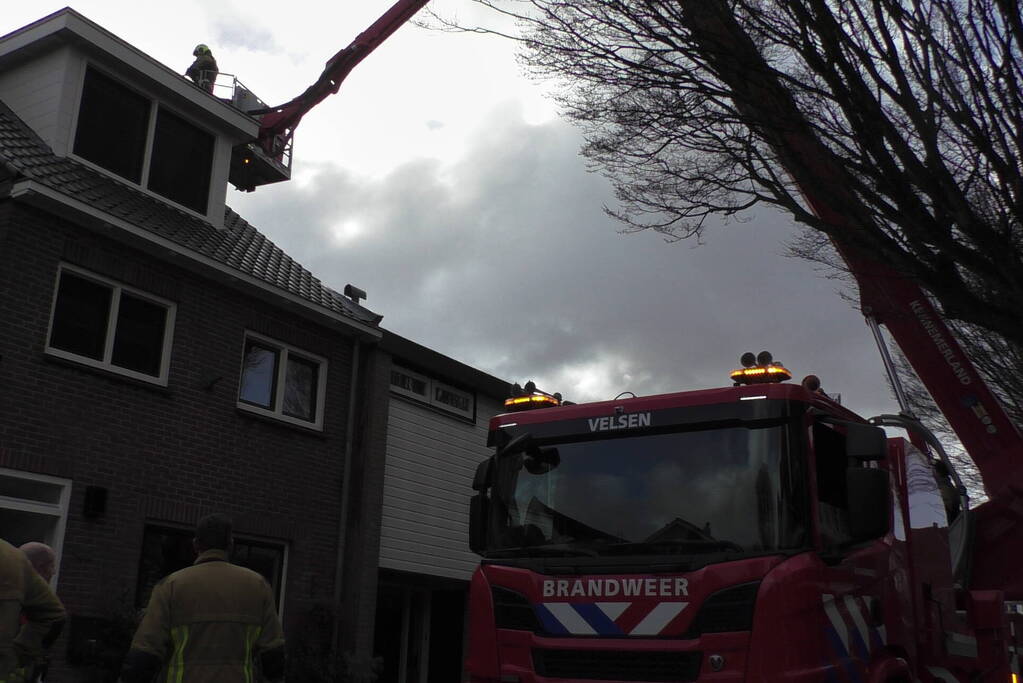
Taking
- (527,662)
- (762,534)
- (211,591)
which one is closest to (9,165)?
(211,591)

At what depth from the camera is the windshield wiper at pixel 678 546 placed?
5.70 meters

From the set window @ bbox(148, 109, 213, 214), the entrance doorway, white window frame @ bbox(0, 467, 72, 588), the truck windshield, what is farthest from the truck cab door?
the entrance doorway

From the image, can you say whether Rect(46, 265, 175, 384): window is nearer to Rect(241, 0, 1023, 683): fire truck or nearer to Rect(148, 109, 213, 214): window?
Rect(148, 109, 213, 214): window

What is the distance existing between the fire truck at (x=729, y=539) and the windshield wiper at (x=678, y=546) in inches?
0.4

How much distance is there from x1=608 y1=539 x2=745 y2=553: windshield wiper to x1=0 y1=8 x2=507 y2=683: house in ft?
19.3

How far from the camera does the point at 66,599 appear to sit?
10117 mm

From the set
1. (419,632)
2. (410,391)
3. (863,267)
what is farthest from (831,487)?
(419,632)

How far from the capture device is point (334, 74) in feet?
86.1

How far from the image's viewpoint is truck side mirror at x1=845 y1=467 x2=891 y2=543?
18.5ft

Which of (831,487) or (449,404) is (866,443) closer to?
(831,487)

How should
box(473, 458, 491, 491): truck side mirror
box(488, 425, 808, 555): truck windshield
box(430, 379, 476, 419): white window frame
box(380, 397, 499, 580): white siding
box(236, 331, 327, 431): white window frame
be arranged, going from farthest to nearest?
box(430, 379, 476, 419): white window frame → box(380, 397, 499, 580): white siding → box(236, 331, 327, 431): white window frame → box(473, 458, 491, 491): truck side mirror → box(488, 425, 808, 555): truck windshield

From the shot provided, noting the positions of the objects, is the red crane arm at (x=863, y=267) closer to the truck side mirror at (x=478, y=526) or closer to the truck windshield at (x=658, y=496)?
the truck windshield at (x=658, y=496)

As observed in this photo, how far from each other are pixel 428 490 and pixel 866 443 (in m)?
10.5

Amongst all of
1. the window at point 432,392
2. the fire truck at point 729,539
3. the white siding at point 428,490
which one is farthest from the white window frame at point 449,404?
the fire truck at point 729,539
